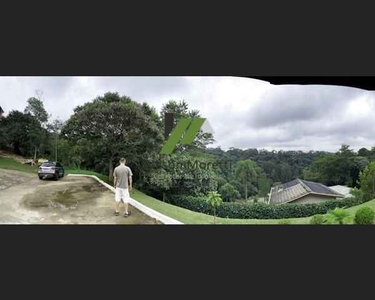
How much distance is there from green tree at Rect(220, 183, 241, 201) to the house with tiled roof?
573 millimetres

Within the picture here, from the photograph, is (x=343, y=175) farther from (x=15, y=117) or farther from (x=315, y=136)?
(x=15, y=117)

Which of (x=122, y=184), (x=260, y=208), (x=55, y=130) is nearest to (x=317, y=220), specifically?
(x=260, y=208)

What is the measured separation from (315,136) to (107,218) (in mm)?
3726

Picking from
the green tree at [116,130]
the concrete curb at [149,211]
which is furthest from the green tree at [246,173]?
the green tree at [116,130]

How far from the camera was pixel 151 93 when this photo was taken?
554 cm

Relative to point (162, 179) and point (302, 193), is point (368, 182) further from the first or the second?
point (162, 179)

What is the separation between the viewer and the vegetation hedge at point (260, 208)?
5418 mm

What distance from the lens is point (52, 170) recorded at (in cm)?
567

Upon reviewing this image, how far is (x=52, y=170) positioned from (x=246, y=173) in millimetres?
3352

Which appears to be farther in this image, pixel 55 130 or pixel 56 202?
pixel 55 130

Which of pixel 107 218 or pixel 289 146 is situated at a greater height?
pixel 289 146

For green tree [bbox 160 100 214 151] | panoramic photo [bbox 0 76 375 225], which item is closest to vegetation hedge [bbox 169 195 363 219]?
panoramic photo [bbox 0 76 375 225]

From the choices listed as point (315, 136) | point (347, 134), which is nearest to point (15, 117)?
point (315, 136)

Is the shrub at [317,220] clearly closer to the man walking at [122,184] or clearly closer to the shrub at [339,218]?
the shrub at [339,218]
